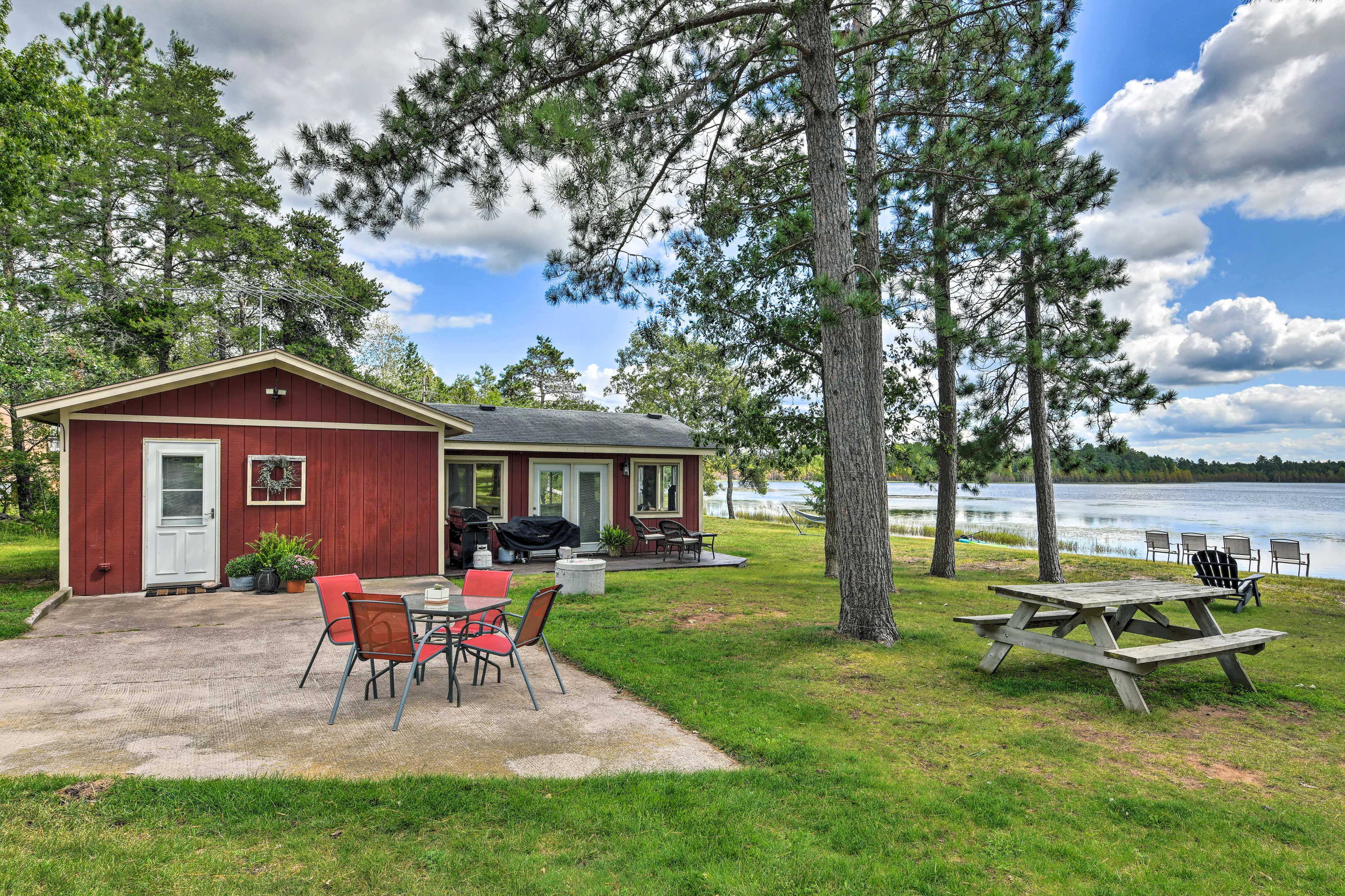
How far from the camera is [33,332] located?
12.4 metres

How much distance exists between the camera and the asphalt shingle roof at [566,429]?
12.6 meters

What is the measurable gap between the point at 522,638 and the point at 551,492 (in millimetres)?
8727

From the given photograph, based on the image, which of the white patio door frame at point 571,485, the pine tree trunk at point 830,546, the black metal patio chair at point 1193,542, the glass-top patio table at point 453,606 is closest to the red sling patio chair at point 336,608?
the glass-top patio table at point 453,606

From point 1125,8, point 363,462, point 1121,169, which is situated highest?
point 1125,8

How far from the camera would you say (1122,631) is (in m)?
5.67

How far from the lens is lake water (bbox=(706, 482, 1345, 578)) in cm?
1953

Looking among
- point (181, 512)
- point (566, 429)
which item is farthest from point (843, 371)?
point (181, 512)

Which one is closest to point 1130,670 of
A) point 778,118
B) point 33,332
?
point 778,118

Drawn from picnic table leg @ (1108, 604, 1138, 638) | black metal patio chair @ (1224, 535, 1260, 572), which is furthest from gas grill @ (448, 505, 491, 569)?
black metal patio chair @ (1224, 535, 1260, 572)

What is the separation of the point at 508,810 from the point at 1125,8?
40.3 ft

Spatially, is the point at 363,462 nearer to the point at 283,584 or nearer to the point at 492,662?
the point at 283,584

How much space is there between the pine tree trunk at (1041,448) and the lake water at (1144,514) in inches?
44.4

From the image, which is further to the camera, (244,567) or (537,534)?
Result: (537,534)

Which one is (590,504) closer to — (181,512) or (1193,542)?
(181,512)
